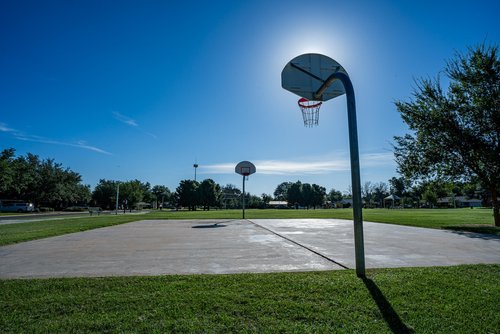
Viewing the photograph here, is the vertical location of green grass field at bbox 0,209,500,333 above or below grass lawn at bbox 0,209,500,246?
above

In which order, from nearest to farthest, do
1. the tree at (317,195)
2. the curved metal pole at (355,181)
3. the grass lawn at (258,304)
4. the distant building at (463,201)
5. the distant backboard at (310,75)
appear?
the grass lawn at (258,304) < the curved metal pole at (355,181) < the distant backboard at (310,75) < the tree at (317,195) < the distant building at (463,201)

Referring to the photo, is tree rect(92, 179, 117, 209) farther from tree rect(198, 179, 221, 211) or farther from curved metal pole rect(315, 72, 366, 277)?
curved metal pole rect(315, 72, 366, 277)

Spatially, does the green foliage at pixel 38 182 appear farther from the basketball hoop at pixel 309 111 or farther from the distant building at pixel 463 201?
the distant building at pixel 463 201

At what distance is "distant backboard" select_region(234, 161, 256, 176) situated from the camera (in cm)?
2977

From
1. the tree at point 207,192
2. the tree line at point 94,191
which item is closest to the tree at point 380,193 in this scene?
the tree line at point 94,191

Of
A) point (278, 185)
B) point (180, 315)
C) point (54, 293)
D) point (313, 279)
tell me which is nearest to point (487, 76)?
point (313, 279)

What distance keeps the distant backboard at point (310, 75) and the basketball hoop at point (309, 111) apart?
11.3 ft

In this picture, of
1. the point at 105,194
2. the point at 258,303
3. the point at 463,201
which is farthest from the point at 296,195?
the point at 258,303

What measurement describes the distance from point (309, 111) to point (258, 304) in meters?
8.23

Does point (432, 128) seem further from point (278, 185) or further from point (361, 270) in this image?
point (278, 185)

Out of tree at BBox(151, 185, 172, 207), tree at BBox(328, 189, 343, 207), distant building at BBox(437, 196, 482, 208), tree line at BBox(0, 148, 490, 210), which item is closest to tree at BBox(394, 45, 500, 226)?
tree line at BBox(0, 148, 490, 210)

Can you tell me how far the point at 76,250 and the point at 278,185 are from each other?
154117mm

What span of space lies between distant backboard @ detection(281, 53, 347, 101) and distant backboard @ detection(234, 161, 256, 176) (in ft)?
75.2

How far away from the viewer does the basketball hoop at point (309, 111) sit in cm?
1038
